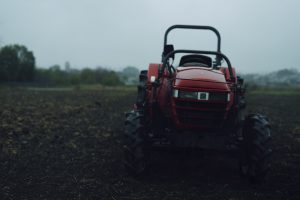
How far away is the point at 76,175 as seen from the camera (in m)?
5.96

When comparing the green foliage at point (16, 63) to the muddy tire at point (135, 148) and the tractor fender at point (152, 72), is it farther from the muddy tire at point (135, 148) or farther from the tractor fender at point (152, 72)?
the muddy tire at point (135, 148)

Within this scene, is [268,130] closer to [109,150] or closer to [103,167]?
[103,167]

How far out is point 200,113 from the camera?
18.6 ft

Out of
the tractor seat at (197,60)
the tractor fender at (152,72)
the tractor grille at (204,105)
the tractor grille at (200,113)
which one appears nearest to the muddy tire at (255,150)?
the tractor grille at (200,113)

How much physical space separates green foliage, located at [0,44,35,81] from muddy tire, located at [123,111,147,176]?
136ft

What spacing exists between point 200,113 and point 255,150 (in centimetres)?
89

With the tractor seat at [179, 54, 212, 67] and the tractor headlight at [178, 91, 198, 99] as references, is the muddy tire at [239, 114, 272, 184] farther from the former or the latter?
the tractor seat at [179, 54, 212, 67]

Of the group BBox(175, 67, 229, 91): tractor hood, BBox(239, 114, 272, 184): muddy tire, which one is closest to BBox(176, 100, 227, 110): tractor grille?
BBox(175, 67, 229, 91): tractor hood

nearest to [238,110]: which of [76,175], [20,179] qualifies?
[76,175]

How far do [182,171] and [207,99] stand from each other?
1.33 metres

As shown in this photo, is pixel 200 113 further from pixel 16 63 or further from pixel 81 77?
pixel 81 77

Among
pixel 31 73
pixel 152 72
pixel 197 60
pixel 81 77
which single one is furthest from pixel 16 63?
pixel 197 60

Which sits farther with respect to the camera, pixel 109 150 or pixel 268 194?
pixel 109 150

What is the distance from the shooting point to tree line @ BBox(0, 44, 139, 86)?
154ft
